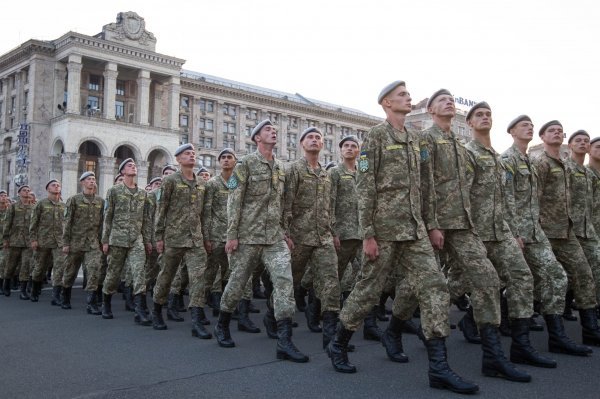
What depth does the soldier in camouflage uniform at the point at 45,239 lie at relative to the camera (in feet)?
37.8

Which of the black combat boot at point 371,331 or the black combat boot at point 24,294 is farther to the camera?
the black combat boot at point 24,294

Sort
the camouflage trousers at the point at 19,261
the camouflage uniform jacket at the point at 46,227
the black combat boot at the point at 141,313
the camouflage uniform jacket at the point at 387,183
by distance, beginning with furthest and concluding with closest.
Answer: the camouflage trousers at the point at 19,261 < the camouflage uniform jacket at the point at 46,227 < the black combat boot at the point at 141,313 < the camouflage uniform jacket at the point at 387,183

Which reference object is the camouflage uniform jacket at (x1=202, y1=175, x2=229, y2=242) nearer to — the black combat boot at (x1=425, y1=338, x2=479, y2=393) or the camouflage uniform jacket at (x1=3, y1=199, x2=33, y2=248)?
the black combat boot at (x1=425, y1=338, x2=479, y2=393)

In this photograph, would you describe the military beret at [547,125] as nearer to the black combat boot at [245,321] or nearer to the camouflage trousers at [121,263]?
the black combat boot at [245,321]

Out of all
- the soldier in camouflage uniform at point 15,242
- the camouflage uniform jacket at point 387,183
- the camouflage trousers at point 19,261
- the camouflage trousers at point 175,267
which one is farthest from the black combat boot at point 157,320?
the soldier in camouflage uniform at point 15,242

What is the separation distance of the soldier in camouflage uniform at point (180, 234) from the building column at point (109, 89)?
4985 cm

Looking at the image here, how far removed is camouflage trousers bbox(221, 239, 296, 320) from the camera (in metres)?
5.50

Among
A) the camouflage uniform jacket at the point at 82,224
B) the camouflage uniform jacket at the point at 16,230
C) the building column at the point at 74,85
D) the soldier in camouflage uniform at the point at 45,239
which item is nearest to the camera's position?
the camouflage uniform jacket at the point at 82,224

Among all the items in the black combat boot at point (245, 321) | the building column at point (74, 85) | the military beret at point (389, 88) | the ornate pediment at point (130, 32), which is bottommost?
the black combat boot at point (245, 321)

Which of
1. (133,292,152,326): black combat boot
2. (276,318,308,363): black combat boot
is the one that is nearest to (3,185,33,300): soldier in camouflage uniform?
(133,292,152,326): black combat boot

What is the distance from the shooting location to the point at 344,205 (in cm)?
793

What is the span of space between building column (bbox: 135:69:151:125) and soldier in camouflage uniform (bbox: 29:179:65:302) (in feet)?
151

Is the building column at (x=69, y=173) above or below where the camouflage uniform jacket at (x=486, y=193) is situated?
above

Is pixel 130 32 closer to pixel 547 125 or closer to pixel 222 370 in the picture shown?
pixel 547 125
